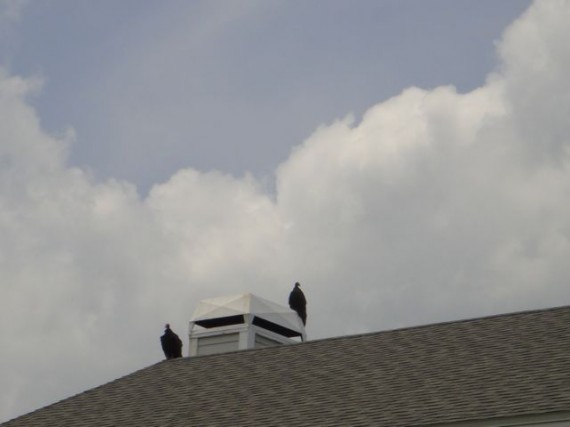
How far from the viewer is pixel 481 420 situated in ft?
57.9

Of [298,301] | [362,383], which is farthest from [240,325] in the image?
[362,383]

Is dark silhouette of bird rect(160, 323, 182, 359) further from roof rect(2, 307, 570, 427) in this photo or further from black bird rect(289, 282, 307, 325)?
black bird rect(289, 282, 307, 325)

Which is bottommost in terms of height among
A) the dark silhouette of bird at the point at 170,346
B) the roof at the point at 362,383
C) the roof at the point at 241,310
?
the roof at the point at 362,383

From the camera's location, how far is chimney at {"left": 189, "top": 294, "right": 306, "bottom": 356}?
30062 millimetres

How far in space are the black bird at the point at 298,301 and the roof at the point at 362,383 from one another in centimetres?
644

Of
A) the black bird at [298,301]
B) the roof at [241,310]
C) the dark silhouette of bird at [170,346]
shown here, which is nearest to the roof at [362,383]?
the dark silhouette of bird at [170,346]

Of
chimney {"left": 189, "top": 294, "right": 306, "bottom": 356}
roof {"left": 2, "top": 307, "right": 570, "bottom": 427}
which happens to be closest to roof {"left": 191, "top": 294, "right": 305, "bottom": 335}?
chimney {"left": 189, "top": 294, "right": 306, "bottom": 356}

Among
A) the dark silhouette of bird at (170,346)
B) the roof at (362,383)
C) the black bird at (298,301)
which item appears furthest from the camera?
the black bird at (298,301)

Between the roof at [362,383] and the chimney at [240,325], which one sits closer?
the roof at [362,383]

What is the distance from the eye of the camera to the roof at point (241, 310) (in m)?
30.7

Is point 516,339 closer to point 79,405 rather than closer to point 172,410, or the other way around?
point 172,410

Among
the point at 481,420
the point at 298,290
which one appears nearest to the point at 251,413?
the point at 481,420

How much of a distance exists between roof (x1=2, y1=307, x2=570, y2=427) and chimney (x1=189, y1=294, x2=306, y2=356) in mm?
2895

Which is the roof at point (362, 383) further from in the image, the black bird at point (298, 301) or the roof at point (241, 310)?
the black bird at point (298, 301)
